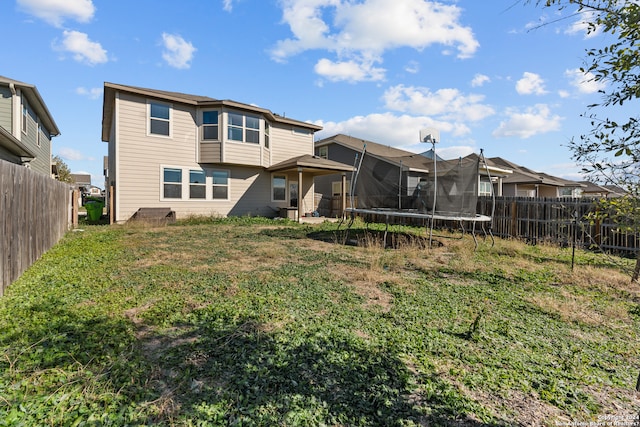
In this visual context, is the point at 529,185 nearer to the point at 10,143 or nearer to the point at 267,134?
the point at 267,134

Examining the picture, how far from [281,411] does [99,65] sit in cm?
1518

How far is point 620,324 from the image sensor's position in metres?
3.53

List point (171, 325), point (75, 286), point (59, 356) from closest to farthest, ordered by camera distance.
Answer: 1. point (59, 356)
2. point (171, 325)
3. point (75, 286)

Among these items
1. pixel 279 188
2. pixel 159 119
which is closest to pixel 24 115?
pixel 159 119

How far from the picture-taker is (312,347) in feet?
8.96

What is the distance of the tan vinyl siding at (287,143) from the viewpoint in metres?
16.7

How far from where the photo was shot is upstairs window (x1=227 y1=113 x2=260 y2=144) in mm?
14531

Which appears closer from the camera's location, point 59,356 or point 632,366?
point 59,356

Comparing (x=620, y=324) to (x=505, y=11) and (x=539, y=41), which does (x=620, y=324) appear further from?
(x=505, y=11)

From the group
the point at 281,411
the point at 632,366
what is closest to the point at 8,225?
the point at 281,411

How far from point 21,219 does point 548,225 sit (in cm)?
1313

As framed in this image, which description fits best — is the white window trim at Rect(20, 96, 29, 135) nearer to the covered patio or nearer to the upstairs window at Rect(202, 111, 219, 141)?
the upstairs window at Rect(202, 111, 219, 141)

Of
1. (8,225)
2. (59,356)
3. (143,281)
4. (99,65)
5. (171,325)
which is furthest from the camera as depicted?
(99,65)

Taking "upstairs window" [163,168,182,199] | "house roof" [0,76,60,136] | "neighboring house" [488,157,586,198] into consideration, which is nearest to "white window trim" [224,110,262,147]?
"upstairs window" [163,168,182,199]
